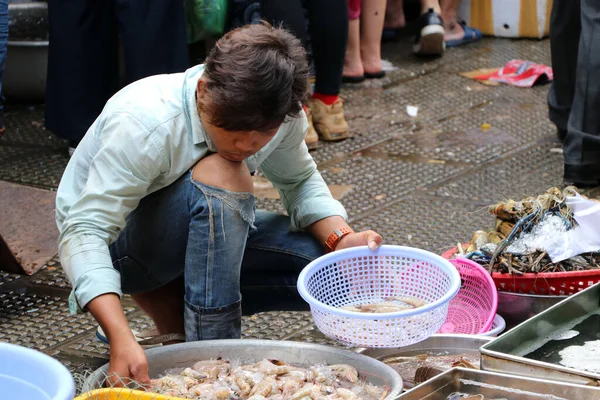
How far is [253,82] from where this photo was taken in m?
2.30

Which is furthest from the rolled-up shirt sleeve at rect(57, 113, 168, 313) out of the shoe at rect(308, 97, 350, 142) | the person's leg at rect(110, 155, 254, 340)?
the shoe at rect(308, 97, 350, 142)

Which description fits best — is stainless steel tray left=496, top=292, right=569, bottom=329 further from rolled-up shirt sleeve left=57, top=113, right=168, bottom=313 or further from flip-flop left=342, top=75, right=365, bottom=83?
flip-flop left=342, top=75, right=365, bottom=83

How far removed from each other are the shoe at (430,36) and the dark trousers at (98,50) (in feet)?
8.13

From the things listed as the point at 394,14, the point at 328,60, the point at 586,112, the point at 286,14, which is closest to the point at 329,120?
the point at 328,60

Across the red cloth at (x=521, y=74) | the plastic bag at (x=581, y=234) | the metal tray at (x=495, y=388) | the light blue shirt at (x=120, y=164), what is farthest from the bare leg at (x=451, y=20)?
the metal tray at (x=495, y=388)

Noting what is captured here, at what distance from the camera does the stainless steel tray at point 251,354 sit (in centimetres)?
235

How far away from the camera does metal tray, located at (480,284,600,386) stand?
222cm

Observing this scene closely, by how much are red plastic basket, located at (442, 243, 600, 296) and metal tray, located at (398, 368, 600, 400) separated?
0.75 m

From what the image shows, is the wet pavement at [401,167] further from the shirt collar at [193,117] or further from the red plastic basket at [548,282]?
the shirt collar at [193,117]

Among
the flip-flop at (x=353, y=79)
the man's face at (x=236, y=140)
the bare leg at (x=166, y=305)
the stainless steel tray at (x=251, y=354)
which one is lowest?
the flip-flop at (x=353, y=79)

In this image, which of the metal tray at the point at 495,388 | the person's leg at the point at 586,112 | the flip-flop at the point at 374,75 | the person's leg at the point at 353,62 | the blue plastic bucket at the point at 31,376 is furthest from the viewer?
the flip-flop at the point at 374,75

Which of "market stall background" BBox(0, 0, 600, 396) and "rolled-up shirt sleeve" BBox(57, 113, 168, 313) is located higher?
"rolled-up shirt sleeve" BBox(57, 113, 168, 313)

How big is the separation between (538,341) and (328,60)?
105 inches

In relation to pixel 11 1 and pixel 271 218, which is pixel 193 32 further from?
pixel 271 218
